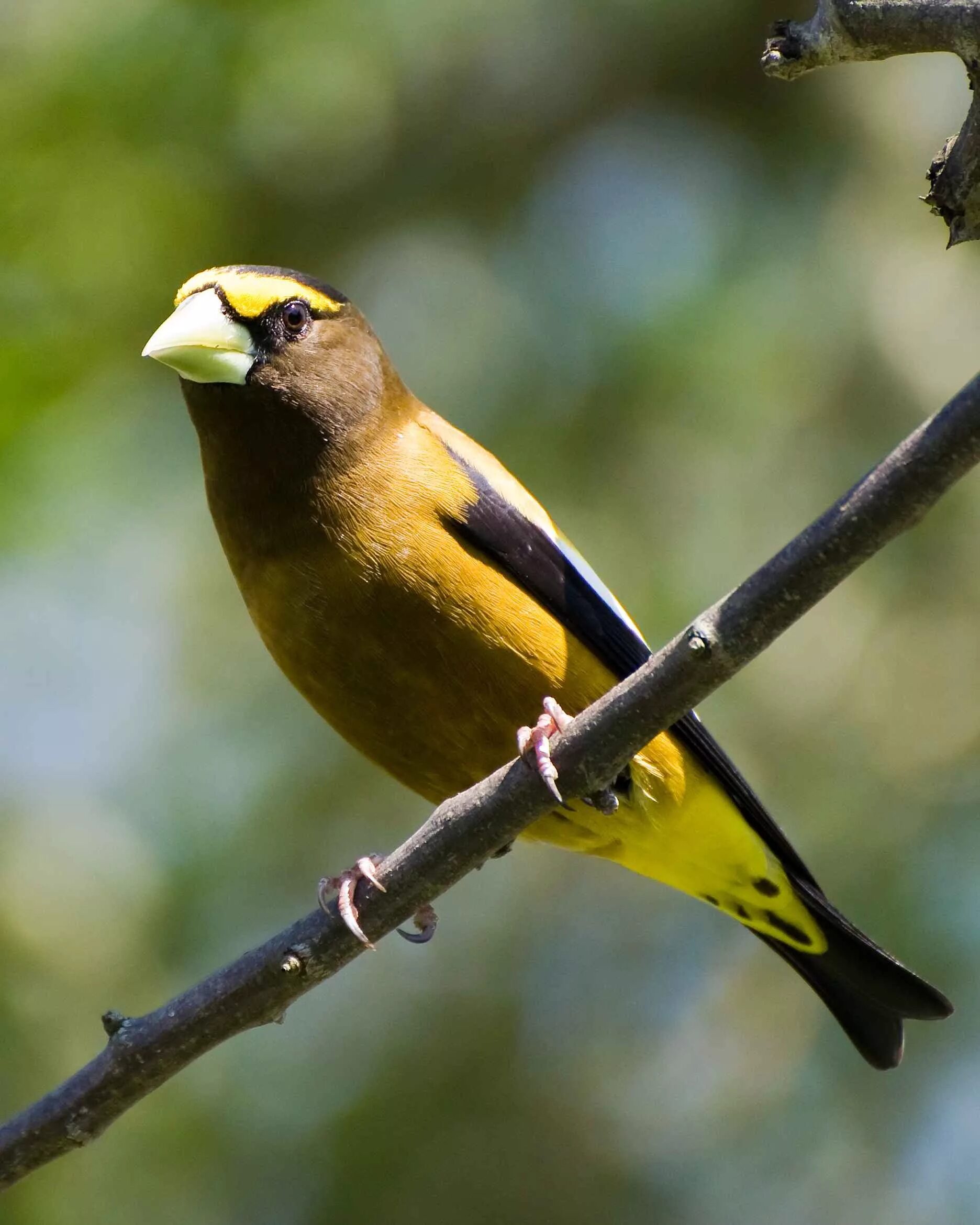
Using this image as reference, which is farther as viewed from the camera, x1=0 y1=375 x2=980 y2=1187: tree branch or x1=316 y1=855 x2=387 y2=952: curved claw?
x1=316 y1=855 x2=387 y2=952: curved claw

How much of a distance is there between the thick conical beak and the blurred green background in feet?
5.74

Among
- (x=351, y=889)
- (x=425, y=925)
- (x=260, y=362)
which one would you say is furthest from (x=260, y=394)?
(x=425, y=925)

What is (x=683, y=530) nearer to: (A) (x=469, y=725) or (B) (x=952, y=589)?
(B) (x=952, y=589)

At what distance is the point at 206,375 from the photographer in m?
3.80

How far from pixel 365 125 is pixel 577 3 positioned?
0.96 meters

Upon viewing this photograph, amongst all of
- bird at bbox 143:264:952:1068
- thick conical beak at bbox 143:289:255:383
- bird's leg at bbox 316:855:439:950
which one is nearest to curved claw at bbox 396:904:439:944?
bird's leg at bbox 316:855:439:950

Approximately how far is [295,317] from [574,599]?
1.00m

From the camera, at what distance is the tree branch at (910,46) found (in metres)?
2.50

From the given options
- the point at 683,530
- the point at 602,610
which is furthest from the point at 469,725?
the point at 683,530

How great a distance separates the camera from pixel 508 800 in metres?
2.90

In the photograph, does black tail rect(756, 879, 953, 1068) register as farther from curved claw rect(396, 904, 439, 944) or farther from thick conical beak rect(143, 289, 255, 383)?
thick conical beak rect(143, 289, 255, 383)

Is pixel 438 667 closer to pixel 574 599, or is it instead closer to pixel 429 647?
pixel 429 647

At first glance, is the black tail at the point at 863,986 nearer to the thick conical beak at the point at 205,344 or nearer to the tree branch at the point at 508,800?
the tree branch at the point at 508,800

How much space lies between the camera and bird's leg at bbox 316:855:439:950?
307cm
